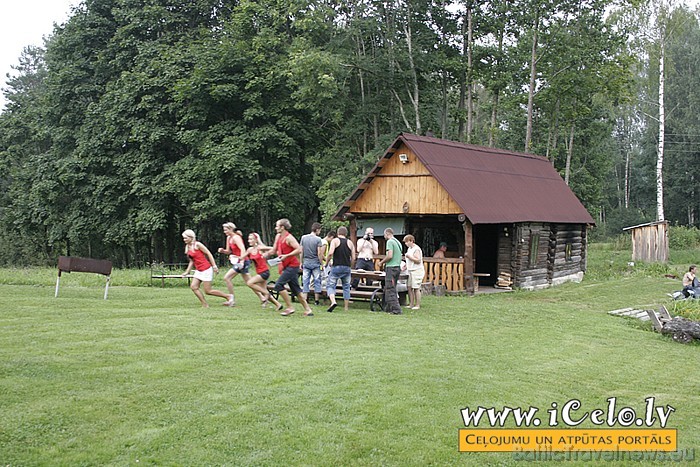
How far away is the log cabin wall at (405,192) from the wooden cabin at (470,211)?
0.03 meters

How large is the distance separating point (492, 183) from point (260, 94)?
44.2 ft

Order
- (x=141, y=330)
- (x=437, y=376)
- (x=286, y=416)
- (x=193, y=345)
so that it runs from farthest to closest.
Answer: (x=141, y=330) → (x=193, y=345) → (x=437, y=376) → (x=286, y=416)

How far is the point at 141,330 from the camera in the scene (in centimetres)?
1041

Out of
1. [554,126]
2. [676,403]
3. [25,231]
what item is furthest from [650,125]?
[676,403]

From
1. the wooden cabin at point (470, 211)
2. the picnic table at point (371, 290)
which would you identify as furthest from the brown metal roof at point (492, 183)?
the picnic table at point (371, 290)

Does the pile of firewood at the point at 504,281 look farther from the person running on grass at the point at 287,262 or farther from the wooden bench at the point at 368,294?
the person running on grass at the point at 287,262

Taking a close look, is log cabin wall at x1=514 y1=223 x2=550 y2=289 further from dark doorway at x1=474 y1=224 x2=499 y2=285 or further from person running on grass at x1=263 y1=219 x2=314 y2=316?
person running on grass at x1=263 y1=219 x2=314 y2=316

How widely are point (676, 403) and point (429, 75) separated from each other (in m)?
27.2

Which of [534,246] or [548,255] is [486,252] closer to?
[534,246]

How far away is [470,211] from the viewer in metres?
19.5

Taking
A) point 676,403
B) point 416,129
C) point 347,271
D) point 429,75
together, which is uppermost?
point 429,75

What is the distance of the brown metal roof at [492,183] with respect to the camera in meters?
20.4

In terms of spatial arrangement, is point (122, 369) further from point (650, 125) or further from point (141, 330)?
point (650, 125)

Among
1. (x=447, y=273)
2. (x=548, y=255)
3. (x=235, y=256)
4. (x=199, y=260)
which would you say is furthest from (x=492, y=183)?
(x=199, y=260)
